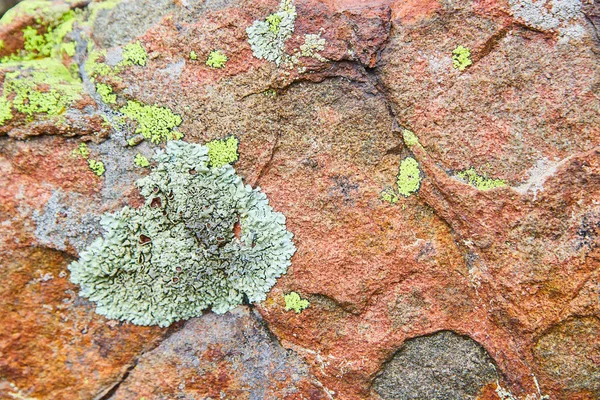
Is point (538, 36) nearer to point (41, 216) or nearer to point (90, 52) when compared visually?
point (90, 52)

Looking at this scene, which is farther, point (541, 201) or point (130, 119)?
point (130, 119)

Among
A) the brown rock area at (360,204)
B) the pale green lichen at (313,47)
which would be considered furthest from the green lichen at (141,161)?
the pale green lichen at (313,47)

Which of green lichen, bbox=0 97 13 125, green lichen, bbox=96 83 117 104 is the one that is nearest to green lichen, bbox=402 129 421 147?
green lichen, bbox=96 83 117 104

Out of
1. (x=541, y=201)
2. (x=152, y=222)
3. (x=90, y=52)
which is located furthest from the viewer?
(x=90, y=52)

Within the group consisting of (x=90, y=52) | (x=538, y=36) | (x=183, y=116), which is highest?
(x=90, y=52)

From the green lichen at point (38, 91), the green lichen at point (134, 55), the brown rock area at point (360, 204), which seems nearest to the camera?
the brown rock area at point (360, 204)

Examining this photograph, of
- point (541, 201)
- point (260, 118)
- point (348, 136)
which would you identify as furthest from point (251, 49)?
point (541, 201)

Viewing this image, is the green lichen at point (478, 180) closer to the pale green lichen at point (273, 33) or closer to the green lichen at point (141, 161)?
the pale green lichen at point (273, 33)
